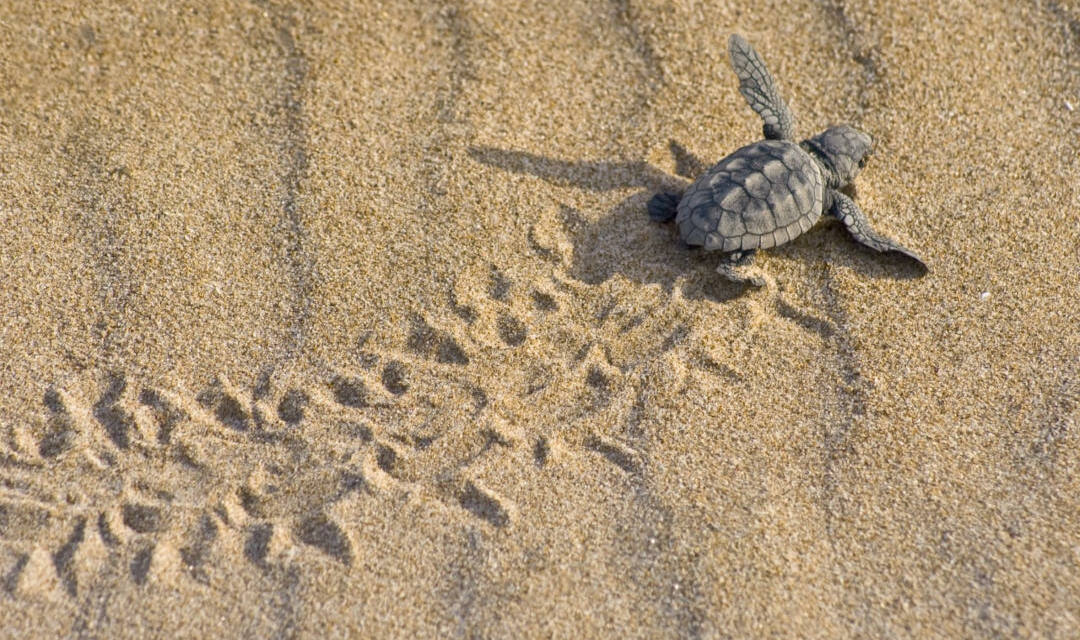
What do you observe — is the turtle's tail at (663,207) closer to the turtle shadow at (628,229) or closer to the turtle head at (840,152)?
the turtle shadow at (628,229)

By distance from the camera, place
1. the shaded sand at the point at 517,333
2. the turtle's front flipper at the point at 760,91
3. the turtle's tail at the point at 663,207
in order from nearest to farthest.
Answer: the shaded sand at the point at 517,333
the turtle's tail at the point at 663,207
the turtle's front flipper at the point at 760,91

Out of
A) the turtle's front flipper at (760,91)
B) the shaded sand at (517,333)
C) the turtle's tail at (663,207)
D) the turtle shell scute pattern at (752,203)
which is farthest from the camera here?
the turtle's front flipper at (760,91)

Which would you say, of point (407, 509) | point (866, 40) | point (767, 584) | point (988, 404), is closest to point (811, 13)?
point (866, 40)

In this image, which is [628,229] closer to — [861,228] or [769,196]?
[769,196]

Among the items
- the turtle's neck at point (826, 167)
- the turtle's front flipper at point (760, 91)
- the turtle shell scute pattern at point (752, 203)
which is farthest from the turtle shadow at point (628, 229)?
the turtle's neck at point (826, 167)

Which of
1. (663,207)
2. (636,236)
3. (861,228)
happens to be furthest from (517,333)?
(861,228)

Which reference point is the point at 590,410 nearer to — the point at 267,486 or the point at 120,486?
the point at 267,486
